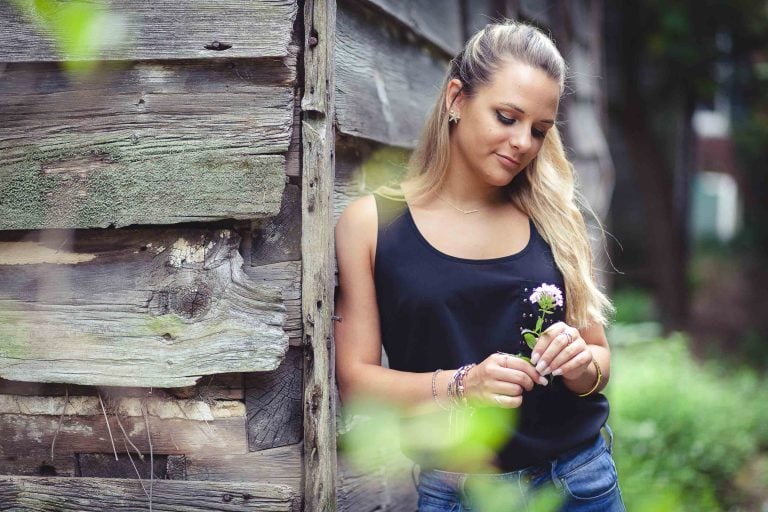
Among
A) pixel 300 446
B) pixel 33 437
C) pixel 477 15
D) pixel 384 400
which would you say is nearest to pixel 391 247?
pixel 384 400

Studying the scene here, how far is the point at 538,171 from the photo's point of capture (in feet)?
→ 8.57

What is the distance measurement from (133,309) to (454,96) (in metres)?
1.08

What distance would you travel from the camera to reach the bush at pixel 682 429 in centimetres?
554

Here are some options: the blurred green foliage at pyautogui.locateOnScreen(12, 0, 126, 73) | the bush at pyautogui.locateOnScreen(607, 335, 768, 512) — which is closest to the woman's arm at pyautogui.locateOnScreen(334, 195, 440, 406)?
the blurred green foliage at pyautogui.locateOnScreen(12, 0, 126, 73)

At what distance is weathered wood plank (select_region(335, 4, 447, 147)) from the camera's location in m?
2.63

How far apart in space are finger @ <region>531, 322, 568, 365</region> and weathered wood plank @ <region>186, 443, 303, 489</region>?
698 millimetres

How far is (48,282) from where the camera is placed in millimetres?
2381

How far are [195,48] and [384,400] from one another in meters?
1.06

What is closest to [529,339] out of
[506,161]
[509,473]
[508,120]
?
[509,473]

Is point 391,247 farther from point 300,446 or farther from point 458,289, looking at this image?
point 300,446

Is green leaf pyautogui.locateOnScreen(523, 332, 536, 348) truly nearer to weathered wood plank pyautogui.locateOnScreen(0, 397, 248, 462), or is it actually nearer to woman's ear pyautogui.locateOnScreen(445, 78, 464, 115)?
woman's ear pyautogui.locateOnScreen(445, 78, 464, 115)

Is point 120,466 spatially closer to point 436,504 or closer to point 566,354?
point 436,504

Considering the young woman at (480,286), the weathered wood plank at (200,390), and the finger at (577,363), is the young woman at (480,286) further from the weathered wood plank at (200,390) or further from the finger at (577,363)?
the weathered wood plank at (200,390)

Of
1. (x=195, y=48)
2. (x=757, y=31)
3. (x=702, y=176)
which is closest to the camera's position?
(x=195, y=48)
